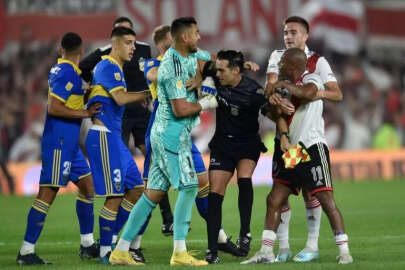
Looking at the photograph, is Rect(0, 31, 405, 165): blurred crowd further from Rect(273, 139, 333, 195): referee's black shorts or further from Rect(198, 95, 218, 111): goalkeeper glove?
Rect(273, 139, 333, 195): referee's black shorts

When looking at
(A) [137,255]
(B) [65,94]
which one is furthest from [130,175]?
(B) [65,94]

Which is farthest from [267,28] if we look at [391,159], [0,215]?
[0,215]

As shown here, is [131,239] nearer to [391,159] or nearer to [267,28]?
[391,159]

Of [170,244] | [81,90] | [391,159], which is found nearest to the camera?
[81,90]

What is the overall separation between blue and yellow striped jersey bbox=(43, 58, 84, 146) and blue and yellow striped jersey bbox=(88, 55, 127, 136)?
226 millimetres

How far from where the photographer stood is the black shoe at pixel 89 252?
960 cm

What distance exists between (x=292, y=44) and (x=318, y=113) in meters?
0.78

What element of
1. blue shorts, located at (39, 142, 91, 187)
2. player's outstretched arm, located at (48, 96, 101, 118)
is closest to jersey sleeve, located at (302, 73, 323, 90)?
player's outstretched arm, located at (48, 96, 101, 118)

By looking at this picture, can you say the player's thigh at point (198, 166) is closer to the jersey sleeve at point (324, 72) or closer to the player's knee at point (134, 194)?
the player's knee at point (134, 194)

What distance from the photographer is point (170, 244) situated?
10.8m

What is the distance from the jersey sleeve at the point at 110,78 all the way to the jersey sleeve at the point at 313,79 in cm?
176

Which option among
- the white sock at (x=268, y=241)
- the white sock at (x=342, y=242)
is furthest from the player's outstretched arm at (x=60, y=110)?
the white sock at (x=342, y=242)

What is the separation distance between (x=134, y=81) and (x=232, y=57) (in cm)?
257

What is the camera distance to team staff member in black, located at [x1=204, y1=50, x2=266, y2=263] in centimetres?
912
